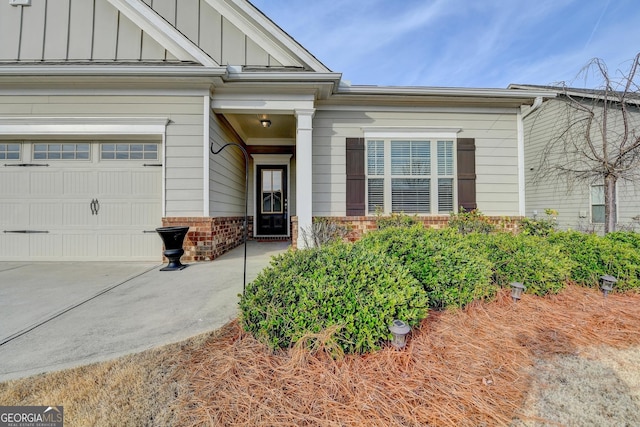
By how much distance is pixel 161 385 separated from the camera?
143cm

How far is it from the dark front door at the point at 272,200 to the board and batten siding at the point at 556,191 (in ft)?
22.2

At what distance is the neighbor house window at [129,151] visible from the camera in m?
4.67

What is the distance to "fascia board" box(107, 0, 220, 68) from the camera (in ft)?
14.5

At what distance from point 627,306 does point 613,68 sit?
3795 mm

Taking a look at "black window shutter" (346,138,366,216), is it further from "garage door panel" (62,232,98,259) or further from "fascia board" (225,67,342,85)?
"garage door panel" (62,232,98,259)

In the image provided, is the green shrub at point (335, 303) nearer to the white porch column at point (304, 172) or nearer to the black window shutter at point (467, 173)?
the white porch column at point (304, 172)

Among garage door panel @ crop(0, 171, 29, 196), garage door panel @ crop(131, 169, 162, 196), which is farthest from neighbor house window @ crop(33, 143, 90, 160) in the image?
garage door panel @ crop(131, 169, 162, 196)

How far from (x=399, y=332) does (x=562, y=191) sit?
31.9 ft

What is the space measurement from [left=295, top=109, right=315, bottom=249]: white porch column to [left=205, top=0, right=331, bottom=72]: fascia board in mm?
1028

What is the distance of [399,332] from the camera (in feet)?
5.20

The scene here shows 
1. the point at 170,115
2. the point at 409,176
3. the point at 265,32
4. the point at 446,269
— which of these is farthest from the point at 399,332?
the point at 265,32

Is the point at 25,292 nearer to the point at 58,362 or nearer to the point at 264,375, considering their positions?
the point at 58,362

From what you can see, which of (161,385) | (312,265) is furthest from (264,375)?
(312,265)

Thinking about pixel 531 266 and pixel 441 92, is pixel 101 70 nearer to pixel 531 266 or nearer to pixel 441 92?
pixel 441 92
